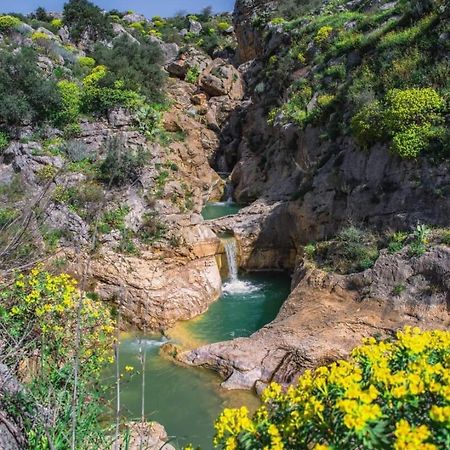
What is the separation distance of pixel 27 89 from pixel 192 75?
1475 centimetres

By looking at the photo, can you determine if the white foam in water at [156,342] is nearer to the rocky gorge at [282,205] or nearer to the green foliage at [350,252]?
the rocky gorge at [282,205]

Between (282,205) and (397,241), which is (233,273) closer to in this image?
(282,205)

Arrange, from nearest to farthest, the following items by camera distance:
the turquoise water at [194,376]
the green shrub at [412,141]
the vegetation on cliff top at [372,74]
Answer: the turquoise water at [194,376]
the green shrub at [412,141]
the vegetation on cliff top at [372,74]

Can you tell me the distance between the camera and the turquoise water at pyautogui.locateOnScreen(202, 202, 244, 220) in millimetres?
22531

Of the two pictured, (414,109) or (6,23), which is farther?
(6,23)

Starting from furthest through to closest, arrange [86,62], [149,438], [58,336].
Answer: [86,62], [149,438], [58,336]

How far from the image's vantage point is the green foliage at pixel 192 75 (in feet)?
105

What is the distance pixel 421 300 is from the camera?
11031 mm

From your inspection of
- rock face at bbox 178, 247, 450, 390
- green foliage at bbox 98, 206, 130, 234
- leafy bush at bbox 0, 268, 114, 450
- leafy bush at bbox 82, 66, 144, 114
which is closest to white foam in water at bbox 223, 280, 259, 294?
rock face at bbox 178, 247, 450, 390

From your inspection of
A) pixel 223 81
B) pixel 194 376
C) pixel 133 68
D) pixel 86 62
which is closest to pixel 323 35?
pixel 223 81

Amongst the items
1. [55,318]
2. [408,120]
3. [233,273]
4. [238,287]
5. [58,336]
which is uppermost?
[408,120]

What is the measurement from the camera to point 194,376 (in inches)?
441

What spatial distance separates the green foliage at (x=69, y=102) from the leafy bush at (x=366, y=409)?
2027 centimetres

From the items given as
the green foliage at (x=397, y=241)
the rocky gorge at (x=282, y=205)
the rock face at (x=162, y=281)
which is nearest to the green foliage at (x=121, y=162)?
the rocky gorge at (x=282, y=205)
